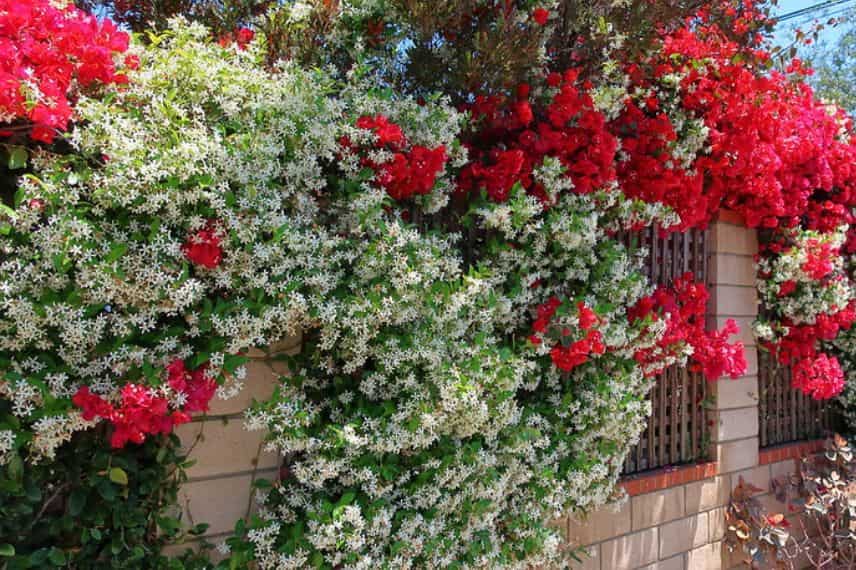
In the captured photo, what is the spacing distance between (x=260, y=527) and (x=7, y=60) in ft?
5.25

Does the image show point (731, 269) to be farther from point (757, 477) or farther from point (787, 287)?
point (757, 477)

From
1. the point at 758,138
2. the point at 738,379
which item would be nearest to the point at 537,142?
the point at 758,138

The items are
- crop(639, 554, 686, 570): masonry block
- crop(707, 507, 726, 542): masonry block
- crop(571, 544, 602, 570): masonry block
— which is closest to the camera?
crop(571, 544, 602, 570): masonry block

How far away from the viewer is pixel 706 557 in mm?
4008

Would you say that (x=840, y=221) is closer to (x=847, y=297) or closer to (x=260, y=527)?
(x=847, y=297)

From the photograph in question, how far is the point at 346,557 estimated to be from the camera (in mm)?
2172

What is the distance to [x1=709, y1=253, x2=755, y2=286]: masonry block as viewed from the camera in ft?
13.8

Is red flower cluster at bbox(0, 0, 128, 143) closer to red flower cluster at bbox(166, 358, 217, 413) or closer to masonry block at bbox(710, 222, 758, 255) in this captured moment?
red flower cluster at bbox(166, 358, 217, 413)

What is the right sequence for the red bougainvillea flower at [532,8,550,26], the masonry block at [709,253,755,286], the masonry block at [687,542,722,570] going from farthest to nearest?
the masonry block at [709,253,755,286]
the masonry block at [687,542,722,570]
the red bougainvillea flower at [532,8,550,26]

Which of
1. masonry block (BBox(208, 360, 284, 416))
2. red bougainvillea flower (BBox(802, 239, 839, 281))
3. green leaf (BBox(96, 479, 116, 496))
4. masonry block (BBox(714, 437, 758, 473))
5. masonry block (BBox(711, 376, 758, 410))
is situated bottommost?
green leaf (BBox(96, 479, 116, 496))

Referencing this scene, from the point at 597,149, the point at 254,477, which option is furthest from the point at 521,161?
the point at 254,477

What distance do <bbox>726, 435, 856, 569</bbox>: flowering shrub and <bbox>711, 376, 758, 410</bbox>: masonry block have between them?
51cm

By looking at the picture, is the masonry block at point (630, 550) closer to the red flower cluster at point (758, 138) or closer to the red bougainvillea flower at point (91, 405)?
the red flower cluster at point (758, 138)

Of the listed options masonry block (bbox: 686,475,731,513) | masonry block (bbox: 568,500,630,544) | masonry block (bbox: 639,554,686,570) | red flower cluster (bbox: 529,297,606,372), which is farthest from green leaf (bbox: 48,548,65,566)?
masonry block (bbox: 686,475,731,513)
